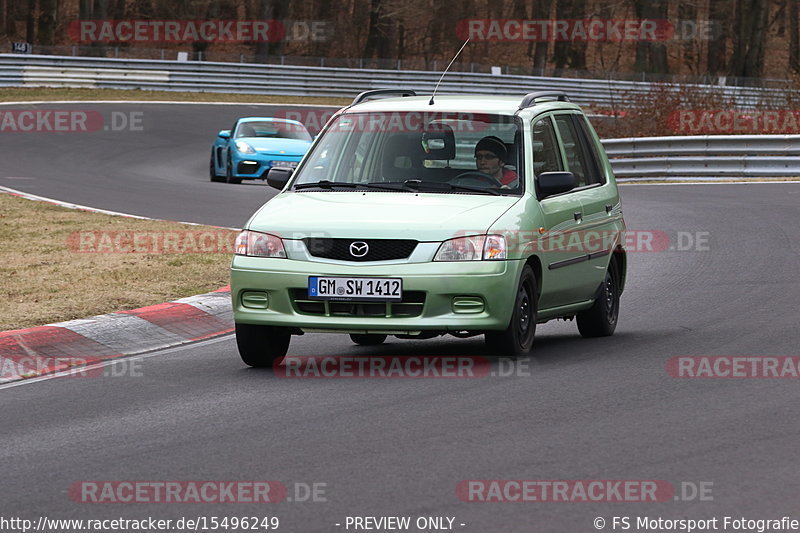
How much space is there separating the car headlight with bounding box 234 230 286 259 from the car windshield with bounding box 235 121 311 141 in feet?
64.8

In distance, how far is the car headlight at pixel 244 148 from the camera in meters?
27.7

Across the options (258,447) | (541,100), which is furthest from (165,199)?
(258,447)

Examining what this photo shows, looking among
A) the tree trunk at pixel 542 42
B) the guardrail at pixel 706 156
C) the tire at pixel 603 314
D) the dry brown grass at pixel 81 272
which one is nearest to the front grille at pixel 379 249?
the tire at pixel 603 314

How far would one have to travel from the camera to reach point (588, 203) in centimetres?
1048

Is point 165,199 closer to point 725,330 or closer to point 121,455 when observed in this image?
point 725,330

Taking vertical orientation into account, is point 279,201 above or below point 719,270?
above

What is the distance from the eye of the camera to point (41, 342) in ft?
32.2

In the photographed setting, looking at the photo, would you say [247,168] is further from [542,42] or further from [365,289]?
[542,42]

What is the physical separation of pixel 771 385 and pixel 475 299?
5.87ft

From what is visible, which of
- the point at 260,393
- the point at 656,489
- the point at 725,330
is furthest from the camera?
the point at 725,330

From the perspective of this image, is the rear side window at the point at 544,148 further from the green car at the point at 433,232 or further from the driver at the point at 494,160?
the driver at the point at 494,160

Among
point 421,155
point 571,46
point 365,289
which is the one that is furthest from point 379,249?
point 571,46

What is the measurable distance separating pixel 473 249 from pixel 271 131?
2059 centimetres

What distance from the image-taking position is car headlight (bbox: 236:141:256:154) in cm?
2769
